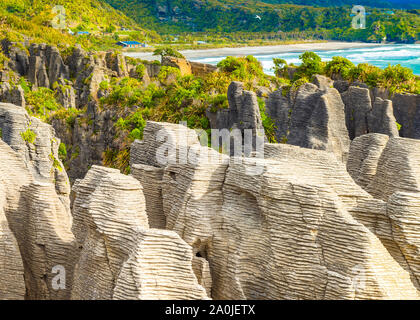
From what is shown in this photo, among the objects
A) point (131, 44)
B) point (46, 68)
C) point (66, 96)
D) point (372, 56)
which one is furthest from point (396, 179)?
point (131, 44)

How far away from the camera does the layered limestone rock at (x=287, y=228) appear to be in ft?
21.8

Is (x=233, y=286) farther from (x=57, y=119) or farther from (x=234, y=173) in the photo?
(x=57, y=119)

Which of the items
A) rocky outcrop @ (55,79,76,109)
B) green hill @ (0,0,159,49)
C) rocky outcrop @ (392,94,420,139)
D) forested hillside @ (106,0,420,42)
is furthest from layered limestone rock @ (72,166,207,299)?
forested hillside @ (106,0,420,42)

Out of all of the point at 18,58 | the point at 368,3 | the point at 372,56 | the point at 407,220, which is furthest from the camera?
the point at 368,3

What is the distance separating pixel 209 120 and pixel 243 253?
1461 centimetres

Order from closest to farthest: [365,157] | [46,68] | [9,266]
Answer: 1. [9,266]
2. [365,157]
3. [46,68]

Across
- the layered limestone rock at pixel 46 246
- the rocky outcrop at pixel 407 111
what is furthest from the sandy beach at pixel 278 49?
the layered limestone rock at pixel 46 246

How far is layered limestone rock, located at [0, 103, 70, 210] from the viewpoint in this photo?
11.0m

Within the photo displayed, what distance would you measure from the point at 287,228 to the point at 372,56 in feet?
280

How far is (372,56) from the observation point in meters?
86.2

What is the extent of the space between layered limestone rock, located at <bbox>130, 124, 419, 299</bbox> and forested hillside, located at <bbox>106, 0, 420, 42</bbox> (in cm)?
11052

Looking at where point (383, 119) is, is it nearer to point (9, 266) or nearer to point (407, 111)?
point (407, 111)

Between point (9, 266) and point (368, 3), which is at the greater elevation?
point (368, 3)

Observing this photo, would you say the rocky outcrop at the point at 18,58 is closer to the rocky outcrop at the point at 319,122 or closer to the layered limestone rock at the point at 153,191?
the rocky outcrop at the point at 319,122
